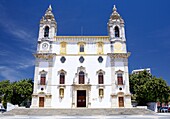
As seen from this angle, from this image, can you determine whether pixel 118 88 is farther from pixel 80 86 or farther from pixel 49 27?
pixel 49 27

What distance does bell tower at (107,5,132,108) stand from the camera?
27.1m

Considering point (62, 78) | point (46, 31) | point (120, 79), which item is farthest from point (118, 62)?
point (46, 31)

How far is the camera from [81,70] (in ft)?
94.4

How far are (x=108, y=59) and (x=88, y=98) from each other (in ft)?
22.5

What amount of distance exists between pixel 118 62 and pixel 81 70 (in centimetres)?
592

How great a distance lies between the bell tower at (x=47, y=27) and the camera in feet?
101

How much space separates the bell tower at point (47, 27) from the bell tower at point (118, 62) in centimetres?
947

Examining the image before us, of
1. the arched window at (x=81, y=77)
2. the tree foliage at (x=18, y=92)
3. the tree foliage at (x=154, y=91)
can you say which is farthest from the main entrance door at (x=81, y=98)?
the tree foliage at (x=154, y=91)

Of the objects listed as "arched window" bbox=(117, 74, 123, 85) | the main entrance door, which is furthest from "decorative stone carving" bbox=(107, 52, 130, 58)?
the main entrance door

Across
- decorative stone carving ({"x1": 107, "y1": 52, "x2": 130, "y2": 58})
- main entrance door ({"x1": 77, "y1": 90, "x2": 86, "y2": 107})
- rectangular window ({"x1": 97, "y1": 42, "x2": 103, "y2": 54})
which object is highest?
rectangular window ({"x1": 97, "y1": 42, "x2": 103, "y2": 54})

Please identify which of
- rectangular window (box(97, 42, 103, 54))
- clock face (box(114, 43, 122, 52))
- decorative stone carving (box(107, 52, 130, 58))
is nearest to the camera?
decorative stone carving (box(107, 52, 130, 58))

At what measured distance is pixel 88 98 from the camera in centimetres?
2733

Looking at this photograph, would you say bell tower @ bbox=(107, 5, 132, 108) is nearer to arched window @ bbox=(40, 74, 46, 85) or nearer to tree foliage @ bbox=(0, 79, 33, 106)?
arched window @ bbox=(40, 74, 46, 85)

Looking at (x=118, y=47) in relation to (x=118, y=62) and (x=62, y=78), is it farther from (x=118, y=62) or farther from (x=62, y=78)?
(x=62, y=78)
